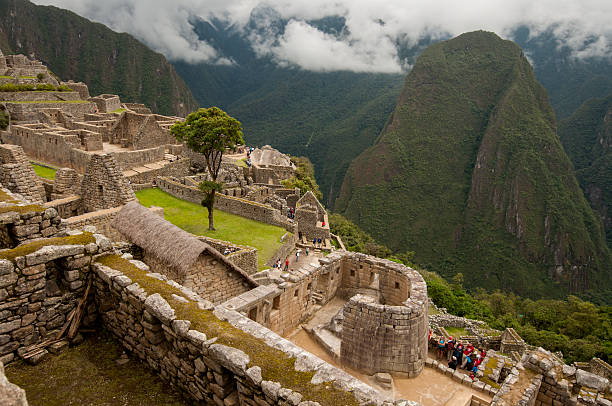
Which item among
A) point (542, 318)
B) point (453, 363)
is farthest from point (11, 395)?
point (542, 318)

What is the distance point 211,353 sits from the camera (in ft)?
10.9

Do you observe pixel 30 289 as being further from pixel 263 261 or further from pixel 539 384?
pixel 263 261

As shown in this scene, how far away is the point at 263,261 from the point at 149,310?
14218 mm

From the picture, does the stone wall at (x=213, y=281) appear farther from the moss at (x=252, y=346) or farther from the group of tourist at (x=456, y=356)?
the group of tourist at (x=456, y=356)

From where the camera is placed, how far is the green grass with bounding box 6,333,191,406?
345 centimetres

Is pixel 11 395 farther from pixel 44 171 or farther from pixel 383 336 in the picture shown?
pixel 44 171

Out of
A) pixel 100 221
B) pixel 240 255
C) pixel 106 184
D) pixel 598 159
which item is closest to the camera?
pixel 100 221

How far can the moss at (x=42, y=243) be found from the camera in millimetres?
3734

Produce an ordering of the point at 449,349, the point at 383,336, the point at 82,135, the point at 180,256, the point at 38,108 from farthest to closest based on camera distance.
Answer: the point at 38,108 < the point at 82,135 < the point at 449,349 < the point at 383,336 < the point at 180,256

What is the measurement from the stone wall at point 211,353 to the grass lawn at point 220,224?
13212 millimetres

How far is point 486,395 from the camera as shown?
329 inches

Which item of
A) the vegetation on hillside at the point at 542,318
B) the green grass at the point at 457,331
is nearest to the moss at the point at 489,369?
the green grass at the point at 457,331

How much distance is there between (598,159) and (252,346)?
229m

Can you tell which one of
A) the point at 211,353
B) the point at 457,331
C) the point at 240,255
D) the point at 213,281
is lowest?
the point at 457,331
